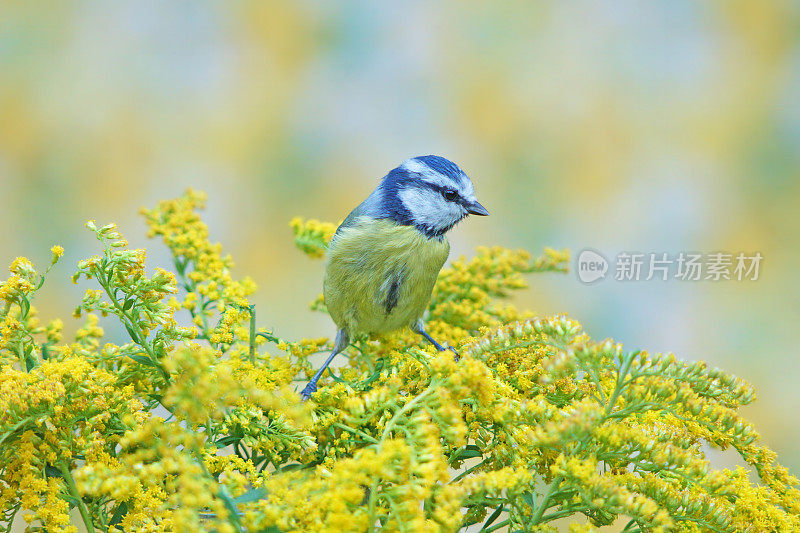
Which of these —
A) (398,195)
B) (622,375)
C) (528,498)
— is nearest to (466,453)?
(528,498)

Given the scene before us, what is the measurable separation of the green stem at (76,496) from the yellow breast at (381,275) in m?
0.48

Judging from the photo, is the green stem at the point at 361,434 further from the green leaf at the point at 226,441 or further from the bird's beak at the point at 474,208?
the bird's beak at the point at 474,208

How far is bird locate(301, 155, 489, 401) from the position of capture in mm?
1000

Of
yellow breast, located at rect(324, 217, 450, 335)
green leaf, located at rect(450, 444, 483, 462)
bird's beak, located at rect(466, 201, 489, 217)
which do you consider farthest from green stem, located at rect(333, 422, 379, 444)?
bird's beak, located at rect(466, 201, 489, 217)

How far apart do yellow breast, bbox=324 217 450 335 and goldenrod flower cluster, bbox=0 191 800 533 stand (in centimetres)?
24

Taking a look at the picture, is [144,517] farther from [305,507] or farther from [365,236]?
[365,236]

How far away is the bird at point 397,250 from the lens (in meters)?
1.00

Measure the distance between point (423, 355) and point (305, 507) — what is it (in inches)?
8.4

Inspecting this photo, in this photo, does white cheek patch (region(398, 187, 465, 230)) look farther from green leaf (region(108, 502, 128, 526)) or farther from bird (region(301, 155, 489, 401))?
green leaf (region(108, 502, 128, 526))

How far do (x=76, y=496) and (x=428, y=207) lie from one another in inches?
24.7

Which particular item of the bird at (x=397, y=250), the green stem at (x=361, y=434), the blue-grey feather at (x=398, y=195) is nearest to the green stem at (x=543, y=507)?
the green stem at (x=361, y=434)

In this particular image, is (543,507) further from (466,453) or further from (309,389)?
(309,389)

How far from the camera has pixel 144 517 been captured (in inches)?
22.0

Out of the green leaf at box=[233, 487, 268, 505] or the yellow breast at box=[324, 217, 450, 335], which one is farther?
the yellow breast at box=[324, 217, 450, 335]
